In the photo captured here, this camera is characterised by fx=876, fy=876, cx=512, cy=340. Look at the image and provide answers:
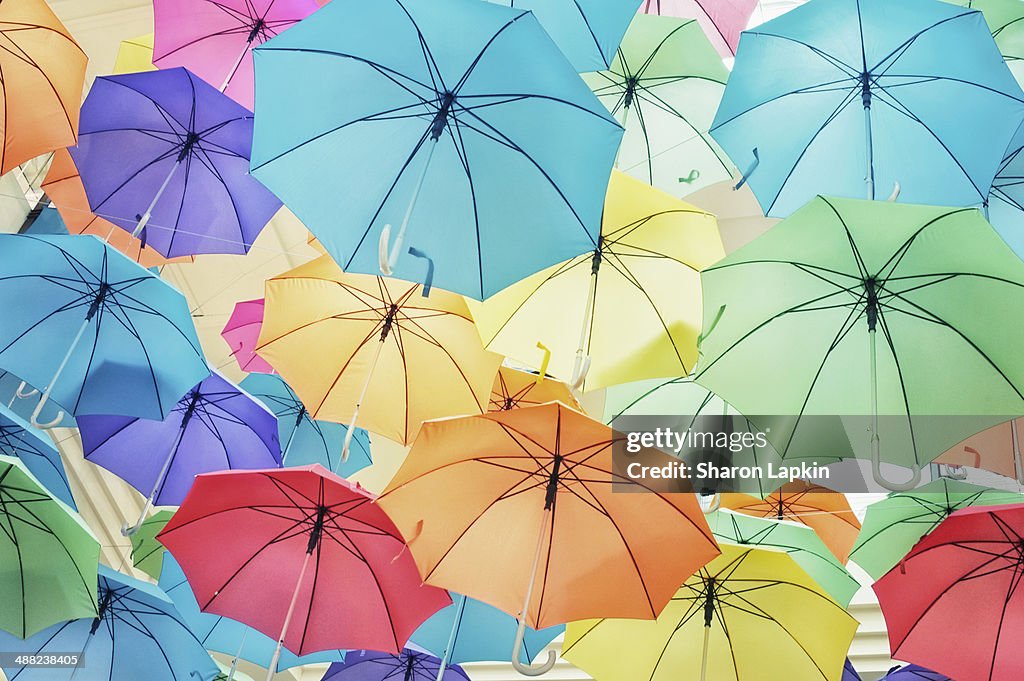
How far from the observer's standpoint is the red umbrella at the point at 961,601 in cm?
444

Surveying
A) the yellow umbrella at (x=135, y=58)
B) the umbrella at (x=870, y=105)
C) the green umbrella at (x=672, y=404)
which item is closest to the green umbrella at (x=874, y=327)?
the umbrella at (x=870, y=105)

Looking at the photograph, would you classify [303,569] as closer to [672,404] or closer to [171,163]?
[672,404]

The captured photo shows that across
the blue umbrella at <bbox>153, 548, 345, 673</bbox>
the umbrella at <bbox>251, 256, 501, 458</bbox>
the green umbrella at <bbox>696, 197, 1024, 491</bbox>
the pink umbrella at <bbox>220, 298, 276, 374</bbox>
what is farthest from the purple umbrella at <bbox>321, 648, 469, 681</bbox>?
the green umbrella at <bbox>696, 197, 1024, 491</bbox>

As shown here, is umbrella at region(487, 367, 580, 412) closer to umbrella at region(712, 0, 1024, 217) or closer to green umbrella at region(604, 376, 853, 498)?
green umbrella at region(604, 376, 853, 498)

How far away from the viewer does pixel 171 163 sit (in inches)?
227

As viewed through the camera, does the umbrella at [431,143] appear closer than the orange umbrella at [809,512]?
Yes

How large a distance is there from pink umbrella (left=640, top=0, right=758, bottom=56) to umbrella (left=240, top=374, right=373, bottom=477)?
403 centimetres

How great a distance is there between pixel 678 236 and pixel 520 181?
4.24 ft

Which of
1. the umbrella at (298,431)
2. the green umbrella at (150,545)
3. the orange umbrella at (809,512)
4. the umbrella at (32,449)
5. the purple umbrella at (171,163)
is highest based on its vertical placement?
the purple umbrella at (171,163)

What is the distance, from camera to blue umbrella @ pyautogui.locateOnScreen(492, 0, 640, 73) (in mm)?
5012

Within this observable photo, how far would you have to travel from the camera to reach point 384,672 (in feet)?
19.3

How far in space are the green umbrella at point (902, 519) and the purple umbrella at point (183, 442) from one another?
12.7 feet

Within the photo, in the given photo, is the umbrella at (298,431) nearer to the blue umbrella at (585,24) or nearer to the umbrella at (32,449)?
the umbrella at (32,449)

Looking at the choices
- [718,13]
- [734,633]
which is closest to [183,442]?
[734,633]
